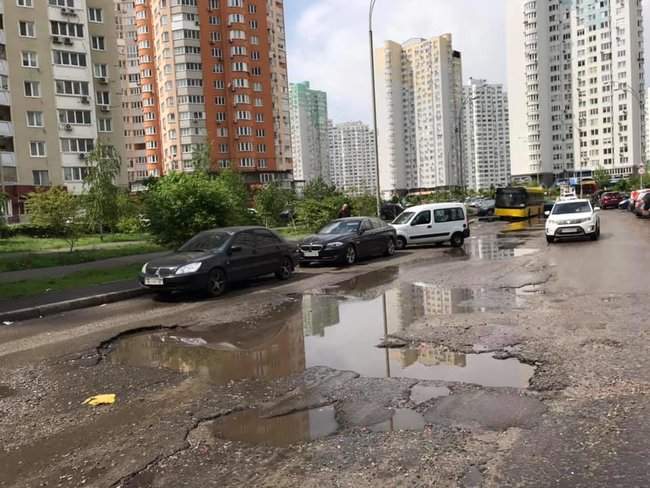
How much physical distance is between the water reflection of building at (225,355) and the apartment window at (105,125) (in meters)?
54.7

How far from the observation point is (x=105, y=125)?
193 feet

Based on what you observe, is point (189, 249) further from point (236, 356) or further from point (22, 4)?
point (22, 4)

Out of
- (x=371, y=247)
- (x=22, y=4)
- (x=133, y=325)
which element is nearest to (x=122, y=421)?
(x=133, y=325)

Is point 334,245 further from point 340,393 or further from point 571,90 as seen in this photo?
point 571,90

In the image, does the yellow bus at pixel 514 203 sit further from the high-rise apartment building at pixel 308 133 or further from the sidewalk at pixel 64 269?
the high-rise apartment building at pixel 308 133

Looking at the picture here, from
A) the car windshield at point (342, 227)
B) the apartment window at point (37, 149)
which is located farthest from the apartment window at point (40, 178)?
the car windshield at point (342, 227)

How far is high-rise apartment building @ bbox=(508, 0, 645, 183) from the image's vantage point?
104312mm

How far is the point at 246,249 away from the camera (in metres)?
13.6

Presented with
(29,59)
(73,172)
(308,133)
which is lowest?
(73,172)

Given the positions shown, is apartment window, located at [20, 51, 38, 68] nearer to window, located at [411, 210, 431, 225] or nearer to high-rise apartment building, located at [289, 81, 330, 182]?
window, located at [411, 210, 431, 225]

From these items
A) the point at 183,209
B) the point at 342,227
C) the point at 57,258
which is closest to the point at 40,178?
the point at 57,258

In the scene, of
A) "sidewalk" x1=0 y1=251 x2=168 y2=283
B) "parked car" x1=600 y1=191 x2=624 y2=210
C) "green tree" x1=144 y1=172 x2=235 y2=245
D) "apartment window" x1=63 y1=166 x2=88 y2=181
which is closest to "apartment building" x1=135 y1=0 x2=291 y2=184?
"apartment window" x1=63 y1=166 x2=88 y2=181

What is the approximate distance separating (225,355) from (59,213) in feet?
61.7

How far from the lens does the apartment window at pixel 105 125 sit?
2295 inches
